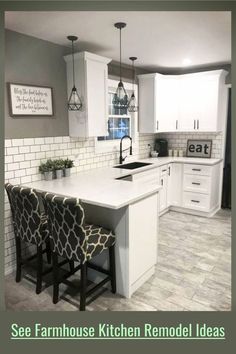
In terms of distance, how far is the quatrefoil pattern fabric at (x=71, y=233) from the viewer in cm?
192

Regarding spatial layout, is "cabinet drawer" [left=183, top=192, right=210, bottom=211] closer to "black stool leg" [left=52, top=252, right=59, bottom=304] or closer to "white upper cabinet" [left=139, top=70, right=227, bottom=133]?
"white upper cabinet" [left=139, top=70, right=227, bottom=133]

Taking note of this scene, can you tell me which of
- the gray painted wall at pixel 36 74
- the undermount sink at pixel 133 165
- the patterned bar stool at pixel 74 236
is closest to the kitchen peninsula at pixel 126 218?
the patterned bar stool at pixel 74 236

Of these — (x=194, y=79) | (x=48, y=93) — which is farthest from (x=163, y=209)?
(x=48, y=93)

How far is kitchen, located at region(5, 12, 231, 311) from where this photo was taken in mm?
2326

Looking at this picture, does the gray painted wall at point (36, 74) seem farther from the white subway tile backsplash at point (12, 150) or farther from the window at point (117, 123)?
the window at point (117, 123)

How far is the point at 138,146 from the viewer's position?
470 cm

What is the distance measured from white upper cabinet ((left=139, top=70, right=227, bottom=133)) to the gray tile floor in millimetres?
1946

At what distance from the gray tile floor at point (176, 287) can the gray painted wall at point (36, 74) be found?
155 centimetres

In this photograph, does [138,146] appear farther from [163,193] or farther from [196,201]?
[196,201]

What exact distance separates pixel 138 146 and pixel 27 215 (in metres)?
2.78

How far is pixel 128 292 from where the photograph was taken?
2.32 meters

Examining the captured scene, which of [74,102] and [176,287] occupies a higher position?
[74,102]

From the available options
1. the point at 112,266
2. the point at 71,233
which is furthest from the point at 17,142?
the point at 112,266

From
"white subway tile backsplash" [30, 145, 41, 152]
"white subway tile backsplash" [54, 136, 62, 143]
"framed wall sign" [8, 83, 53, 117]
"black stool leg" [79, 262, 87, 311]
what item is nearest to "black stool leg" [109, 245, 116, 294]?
"black stool leg" [79, 262, 87, 311]
